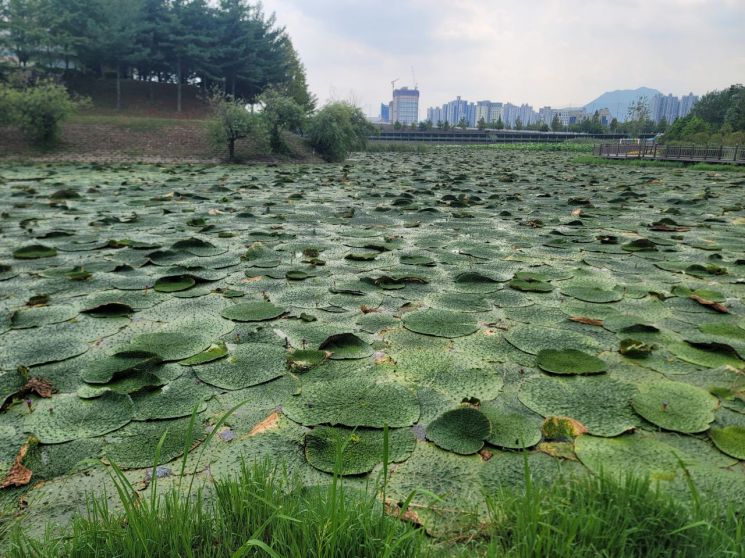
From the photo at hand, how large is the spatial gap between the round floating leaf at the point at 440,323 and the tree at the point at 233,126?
13040 mm

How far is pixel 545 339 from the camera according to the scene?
189 cm

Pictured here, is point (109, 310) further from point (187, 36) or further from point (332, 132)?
point (187, 36)

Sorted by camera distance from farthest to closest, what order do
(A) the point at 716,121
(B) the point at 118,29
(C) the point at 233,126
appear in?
(A) the point at 716,121
(B) the point at 118,29
(C) the point at 233,126

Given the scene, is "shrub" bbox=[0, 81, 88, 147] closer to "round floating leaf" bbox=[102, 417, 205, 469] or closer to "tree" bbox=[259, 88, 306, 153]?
"tree" bbox=[259, 88, 306, 153]

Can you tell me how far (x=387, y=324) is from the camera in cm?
208

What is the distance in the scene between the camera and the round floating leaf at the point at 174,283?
8.09ft

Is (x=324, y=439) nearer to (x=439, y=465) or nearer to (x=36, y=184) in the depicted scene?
(x=439, y=465)

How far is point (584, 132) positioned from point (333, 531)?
225 ft

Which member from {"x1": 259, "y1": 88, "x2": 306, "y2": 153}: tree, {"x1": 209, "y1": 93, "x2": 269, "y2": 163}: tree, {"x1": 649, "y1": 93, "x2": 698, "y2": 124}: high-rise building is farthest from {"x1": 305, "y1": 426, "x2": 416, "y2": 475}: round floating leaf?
{"x1": 649, "y1": 93, "x2": 698, "y2": 124}: high-rise building

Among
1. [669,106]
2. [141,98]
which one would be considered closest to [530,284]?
[141,98]

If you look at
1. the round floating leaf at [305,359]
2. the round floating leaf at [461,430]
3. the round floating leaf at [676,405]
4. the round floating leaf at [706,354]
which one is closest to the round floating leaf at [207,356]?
the round floating leaf at [305,359]

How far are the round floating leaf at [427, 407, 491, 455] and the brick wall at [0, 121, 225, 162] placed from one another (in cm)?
1475

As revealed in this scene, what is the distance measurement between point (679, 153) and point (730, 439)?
16.4m

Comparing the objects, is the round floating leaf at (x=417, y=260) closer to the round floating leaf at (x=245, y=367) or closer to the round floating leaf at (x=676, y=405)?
the round floating leaf at (x=245, y=367)
